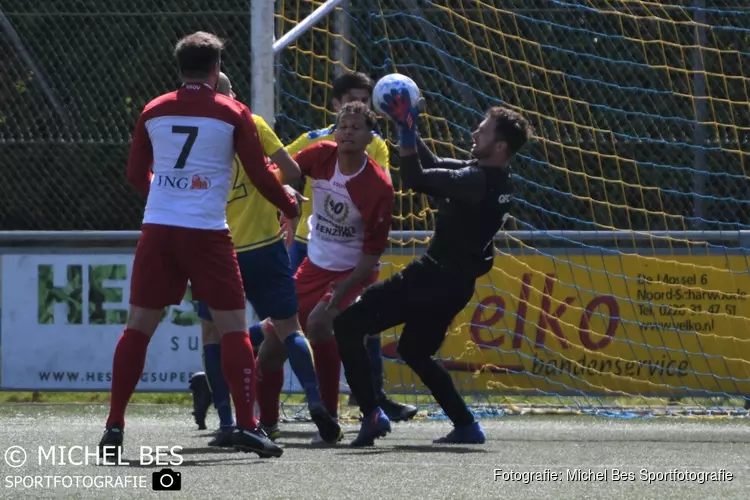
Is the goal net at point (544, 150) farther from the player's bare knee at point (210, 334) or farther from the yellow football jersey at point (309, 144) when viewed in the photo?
the player's bare knee at point (210, 334)

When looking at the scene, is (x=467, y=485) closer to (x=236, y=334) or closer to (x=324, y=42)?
(x=236, y=334)

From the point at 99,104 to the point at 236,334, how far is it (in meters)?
6.12

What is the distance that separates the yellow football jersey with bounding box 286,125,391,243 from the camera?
7.86 m

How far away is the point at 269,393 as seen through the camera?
7.37 metres

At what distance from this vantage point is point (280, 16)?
904 centimetres

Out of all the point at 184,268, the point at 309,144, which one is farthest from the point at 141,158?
the point at 309,144

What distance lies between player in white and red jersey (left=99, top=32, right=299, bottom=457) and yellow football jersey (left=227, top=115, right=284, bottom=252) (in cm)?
92

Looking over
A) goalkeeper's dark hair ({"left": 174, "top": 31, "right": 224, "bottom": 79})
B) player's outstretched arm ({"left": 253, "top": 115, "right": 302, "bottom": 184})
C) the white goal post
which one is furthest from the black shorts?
the white goal post

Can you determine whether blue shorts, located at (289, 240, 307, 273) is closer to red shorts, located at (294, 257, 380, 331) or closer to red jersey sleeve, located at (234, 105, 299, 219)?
red shorts, located at (294, 257, 380, 331)

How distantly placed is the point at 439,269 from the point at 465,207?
0.31 meters

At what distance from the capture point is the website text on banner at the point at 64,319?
10.0m

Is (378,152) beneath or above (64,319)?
above

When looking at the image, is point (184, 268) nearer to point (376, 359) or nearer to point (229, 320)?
point (229, 320)

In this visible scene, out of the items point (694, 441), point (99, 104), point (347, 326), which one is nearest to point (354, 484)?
point (347, 326)
